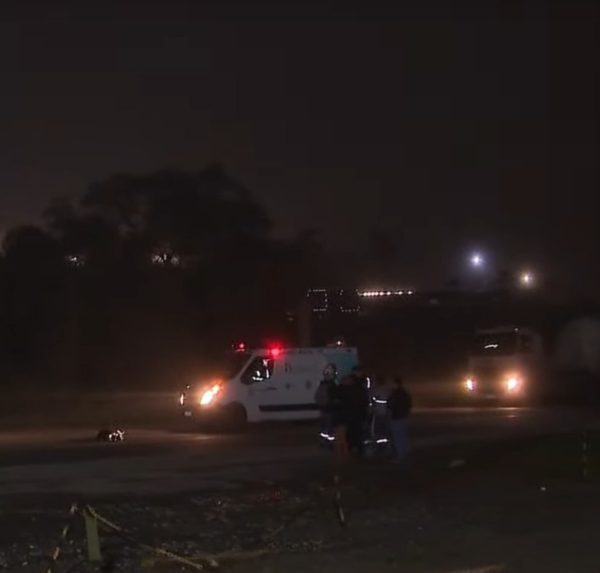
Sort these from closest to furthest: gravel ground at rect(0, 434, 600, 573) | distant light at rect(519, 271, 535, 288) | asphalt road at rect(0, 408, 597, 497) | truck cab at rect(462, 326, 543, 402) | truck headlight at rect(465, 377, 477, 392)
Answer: gravel ground at rect(0, 434, 600, 573) < asphalt road at rect(0, 408, 597, 497) < truck cab at rect(462, 326, 543, 402) < truck headlight at rect(465, 377, 477, 392) < distant light at rect(519, 271, 535, 288)

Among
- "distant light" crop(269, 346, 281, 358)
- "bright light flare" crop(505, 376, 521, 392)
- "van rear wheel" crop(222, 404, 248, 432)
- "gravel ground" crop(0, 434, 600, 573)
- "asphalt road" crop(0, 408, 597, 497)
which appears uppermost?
"distant light" crop(269, 346, 281, 358)

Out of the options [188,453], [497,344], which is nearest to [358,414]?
[188,453]

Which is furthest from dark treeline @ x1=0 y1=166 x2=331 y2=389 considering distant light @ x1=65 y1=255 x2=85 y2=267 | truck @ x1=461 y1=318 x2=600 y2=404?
truck @ x1=461 y1=318 x2=600 y2=404

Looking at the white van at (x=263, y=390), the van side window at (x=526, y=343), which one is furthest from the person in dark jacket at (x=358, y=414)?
the van side window at (x=526, y=343)

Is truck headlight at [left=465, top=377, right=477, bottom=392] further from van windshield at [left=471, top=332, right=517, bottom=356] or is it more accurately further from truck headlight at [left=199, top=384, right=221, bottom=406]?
truck headlight at [left=199, top=384, right=221, bottom=406]

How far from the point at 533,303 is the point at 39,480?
68.6 meters

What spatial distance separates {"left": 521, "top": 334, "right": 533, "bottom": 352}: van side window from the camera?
4731 centimetres

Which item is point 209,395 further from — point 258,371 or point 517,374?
point 517,374

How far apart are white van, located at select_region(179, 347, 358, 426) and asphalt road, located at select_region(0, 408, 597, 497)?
457 mm

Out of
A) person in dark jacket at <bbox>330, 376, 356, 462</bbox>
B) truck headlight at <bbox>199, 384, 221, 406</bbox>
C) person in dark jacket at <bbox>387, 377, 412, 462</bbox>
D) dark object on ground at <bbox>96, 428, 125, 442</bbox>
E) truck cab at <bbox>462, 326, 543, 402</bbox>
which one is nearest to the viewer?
person in dark jacket at <bbox>387, 377, 412, 462</bbox>

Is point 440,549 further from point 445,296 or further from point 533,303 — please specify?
point 445,296

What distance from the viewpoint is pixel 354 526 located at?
53.8 feet

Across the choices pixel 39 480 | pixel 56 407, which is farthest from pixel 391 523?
pixel 56 407

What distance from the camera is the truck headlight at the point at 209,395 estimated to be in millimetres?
33375
